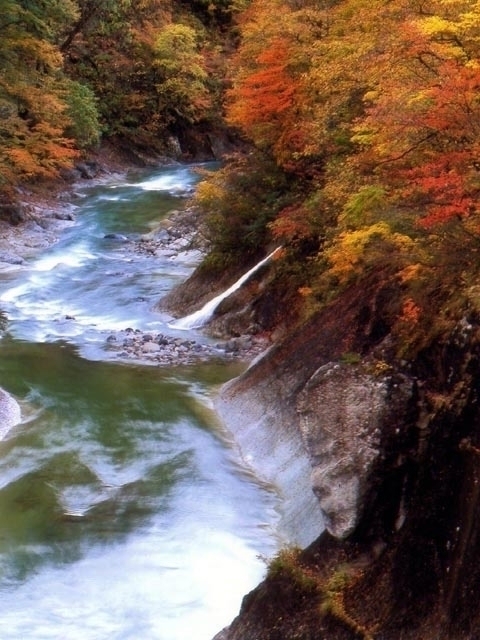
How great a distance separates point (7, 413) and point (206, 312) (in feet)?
20.7

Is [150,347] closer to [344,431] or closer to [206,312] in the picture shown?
[206,312]

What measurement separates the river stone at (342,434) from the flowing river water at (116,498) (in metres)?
1.88

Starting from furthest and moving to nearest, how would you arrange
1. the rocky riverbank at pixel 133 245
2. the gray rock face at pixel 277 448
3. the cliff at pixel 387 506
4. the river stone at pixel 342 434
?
the rocky riverbank at pixel 133 245 < the gray rock face at pixel 277 448 < the river stone at pixel 342 434 < the cliff at pixel 387 506

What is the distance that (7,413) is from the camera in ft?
45.5

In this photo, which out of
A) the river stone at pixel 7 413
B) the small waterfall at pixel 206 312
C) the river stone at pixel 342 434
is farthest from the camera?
the small waterfall at pixel 206 312

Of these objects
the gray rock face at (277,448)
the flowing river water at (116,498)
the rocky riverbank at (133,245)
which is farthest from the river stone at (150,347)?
the gray rock face at (277,448)

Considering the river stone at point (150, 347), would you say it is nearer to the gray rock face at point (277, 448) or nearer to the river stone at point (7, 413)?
the gray rock face at point (277, 448)

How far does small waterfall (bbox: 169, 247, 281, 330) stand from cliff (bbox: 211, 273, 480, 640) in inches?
340

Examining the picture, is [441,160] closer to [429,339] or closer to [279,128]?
[429,339]

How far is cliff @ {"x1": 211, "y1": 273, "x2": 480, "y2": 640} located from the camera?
704cm

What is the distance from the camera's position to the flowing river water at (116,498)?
9.16 meters

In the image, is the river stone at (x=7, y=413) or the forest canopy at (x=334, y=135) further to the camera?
the river stone at (x=7, y=413)

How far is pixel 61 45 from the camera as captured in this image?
4094cm

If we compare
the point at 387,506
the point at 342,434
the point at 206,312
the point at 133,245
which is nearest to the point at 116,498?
the point at 342,434
